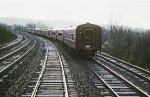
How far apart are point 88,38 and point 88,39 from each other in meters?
0.09

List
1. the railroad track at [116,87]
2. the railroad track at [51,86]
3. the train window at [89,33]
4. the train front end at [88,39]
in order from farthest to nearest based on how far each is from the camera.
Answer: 1. the train window at [89,33]
2. the train front end at [88,39]
3. the railroad track at [116,87]
4. the railroad track at [51,86]

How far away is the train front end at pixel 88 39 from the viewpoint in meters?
23.2

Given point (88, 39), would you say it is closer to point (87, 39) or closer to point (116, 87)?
point (87, 39)

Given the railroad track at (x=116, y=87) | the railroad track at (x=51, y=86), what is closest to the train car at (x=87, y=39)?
the railroad track at (x=51, y=86)

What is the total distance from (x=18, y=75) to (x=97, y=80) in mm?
4188

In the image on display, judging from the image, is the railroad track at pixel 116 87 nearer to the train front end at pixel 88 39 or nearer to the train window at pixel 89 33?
the train front end at pixel 88 39

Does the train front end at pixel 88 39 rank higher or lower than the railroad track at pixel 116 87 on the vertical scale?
higher

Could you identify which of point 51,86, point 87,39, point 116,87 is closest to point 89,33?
point 87,39

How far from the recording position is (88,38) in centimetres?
2359

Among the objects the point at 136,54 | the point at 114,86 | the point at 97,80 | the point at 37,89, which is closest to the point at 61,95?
the point at 37,89

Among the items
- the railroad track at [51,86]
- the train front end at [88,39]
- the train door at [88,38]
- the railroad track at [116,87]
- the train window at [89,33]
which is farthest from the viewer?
the train window at [89,33]

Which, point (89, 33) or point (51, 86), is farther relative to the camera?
point (89, 33)

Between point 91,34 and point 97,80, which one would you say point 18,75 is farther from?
point 91,34

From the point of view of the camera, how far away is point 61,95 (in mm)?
11109
